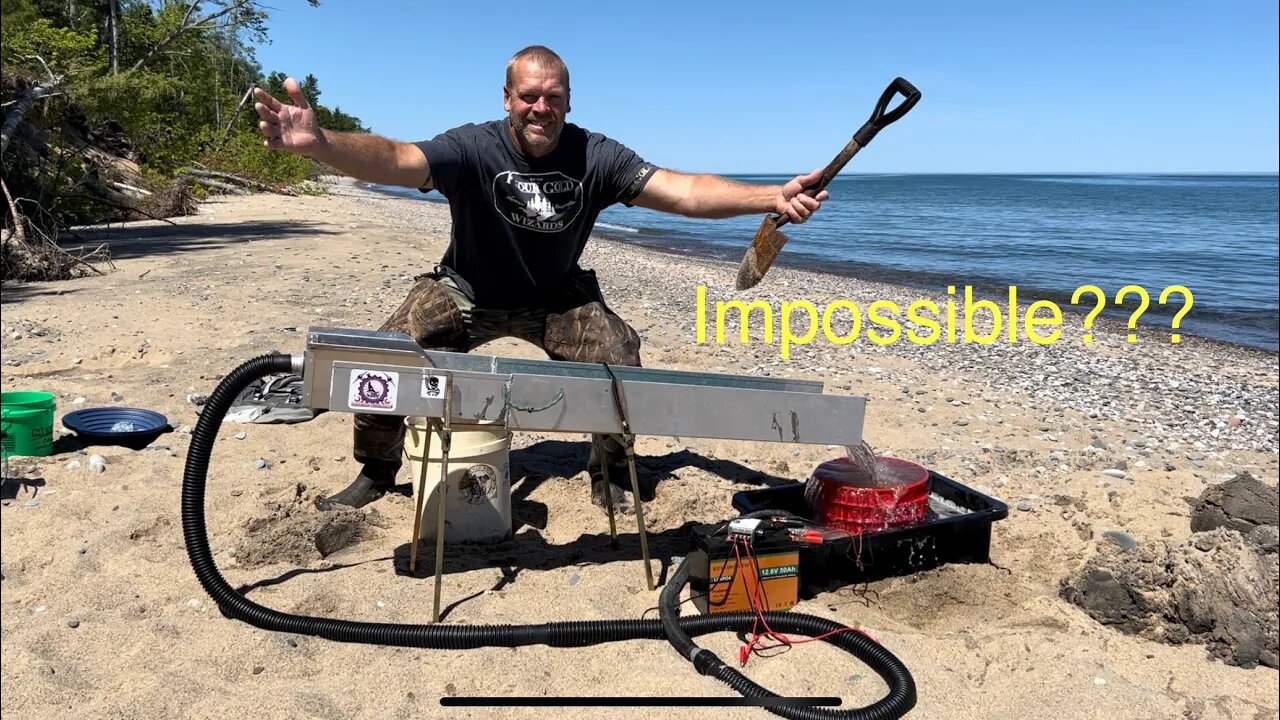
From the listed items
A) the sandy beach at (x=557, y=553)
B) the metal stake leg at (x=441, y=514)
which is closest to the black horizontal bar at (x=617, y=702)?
the sandy beach at (x=557, y=553)

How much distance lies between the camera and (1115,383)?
770 centimetres

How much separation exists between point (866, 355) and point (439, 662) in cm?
605

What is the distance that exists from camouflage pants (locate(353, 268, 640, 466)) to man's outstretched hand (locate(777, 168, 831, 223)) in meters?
0.94

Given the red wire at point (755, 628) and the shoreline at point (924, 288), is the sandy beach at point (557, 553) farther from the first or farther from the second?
the shoreline at point (924, 288)

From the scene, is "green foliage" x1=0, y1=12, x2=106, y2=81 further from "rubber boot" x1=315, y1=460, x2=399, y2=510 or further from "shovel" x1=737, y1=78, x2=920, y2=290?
"shovel" x1=737, y1=78, x2=920, y2=290

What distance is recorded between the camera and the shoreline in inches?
476

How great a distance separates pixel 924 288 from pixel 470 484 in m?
13.8

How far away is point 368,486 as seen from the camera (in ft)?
14.0

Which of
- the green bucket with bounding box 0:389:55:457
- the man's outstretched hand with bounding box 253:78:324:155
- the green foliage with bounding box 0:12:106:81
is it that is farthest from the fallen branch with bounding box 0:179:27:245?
the man's outstretched hand with bounding box 253:78:324:155

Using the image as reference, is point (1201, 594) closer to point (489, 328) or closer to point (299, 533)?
point (489, 328)

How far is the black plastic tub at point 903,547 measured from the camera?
3479mm

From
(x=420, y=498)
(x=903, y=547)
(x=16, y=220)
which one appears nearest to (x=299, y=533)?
(x=420, y=498)

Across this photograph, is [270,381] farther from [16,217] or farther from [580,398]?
[16,217]

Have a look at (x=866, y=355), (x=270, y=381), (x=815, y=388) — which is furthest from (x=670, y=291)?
(x=815, y=388)
